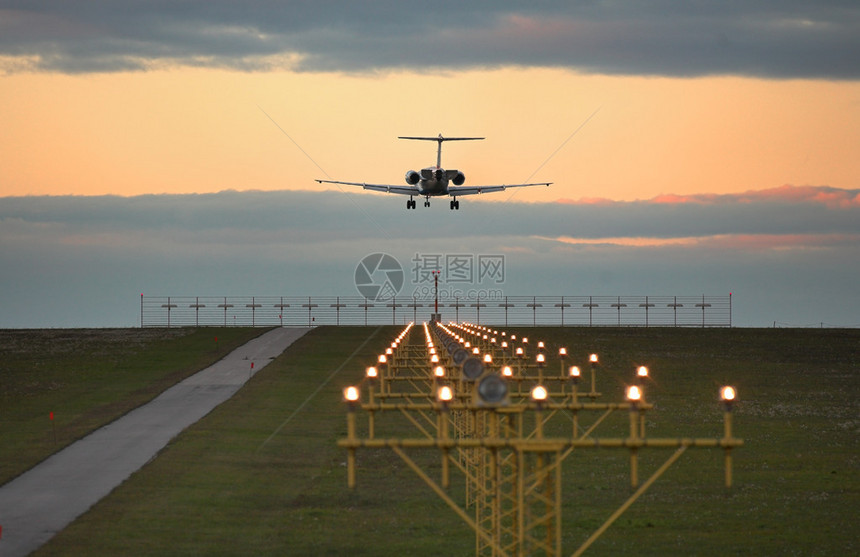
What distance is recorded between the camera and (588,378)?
86500 millimetres

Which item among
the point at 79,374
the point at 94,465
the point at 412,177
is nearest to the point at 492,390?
the point at 94,465

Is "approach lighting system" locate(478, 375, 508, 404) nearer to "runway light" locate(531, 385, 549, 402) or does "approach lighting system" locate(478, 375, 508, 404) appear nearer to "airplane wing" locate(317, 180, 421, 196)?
"runway light" locate(531, 385, 549, 402)

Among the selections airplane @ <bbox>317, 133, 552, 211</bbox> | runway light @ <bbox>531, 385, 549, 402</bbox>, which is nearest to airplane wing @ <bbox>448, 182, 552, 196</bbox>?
airplane @ <bbox>317, 133, 552, 211</bbox>

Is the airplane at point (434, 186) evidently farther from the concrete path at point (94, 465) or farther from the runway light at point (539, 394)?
the runway light at point (539, 394)

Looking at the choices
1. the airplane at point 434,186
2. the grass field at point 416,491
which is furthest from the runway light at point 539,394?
the airplane at point 434,186

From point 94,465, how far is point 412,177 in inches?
2442

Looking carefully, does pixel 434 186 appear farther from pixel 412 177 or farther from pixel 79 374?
pixel 79 374

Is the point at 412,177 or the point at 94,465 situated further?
the point at 412,177

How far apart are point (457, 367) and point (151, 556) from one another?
10916mm

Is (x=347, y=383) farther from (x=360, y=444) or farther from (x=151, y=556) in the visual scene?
(x=360, y=444)

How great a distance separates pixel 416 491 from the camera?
46688mm

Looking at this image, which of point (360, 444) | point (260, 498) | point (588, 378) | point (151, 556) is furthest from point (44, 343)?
point (360, 444)

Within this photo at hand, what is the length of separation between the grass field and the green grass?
4.65 metres

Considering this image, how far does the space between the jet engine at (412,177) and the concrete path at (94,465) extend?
30.8 metres
